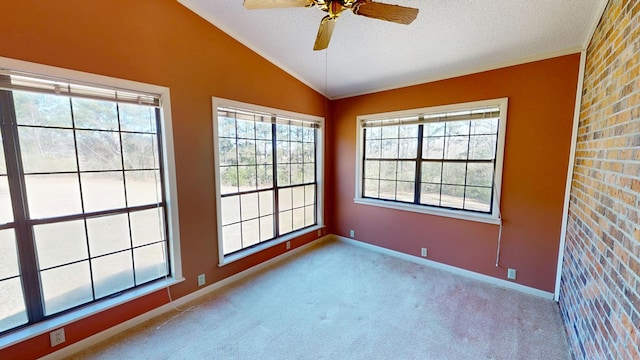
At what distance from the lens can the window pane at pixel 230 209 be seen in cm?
294

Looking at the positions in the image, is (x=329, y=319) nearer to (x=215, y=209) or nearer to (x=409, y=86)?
(x=215, y=209)

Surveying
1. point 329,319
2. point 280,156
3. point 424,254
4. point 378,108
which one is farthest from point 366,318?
point 378,108

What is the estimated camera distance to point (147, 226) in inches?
92.9

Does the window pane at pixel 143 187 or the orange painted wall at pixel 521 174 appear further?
the orange painted wall at pixel 521 174

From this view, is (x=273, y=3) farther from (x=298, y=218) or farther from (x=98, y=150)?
(x=298, y=218)

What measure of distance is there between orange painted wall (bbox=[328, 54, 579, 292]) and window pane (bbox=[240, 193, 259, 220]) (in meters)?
2.16

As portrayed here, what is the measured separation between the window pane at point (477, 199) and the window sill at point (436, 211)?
11 centimetres

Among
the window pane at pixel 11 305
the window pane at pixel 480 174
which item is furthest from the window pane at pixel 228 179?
the window pane at pixel 480 174

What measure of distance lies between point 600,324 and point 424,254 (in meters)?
2.06

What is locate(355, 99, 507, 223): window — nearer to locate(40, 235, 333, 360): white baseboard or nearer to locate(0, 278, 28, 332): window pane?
locate(40, 235, 333, 360): white baseboard

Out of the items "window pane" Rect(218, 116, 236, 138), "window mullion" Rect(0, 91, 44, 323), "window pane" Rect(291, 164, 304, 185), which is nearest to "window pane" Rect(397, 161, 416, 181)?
"window pane" Rect(291, 164, 304, 185)

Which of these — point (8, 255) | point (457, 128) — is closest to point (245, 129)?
point (8, 255)

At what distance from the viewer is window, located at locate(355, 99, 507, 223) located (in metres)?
2.94

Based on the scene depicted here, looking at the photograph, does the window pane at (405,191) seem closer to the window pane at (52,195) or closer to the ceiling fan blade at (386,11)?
the ceiling fan blade at (386,11)
